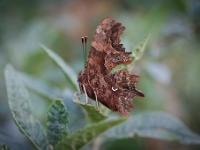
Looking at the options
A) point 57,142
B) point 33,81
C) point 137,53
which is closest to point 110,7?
point 33,81

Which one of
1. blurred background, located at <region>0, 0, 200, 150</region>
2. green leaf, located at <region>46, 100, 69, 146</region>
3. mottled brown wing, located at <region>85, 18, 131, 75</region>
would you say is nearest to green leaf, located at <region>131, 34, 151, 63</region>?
mottled brown wing, located at <region>85, 18, 131, 75</region>

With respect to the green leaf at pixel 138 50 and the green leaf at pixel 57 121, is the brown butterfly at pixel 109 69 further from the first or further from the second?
the green leaf at pixel 57 121

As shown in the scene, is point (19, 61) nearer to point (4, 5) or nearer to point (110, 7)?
point (4, 5)

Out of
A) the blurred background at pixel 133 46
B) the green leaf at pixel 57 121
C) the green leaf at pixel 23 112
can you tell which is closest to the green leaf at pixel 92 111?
the green leaf at pixel 57 121

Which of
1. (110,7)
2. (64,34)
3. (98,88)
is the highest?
(110,7)

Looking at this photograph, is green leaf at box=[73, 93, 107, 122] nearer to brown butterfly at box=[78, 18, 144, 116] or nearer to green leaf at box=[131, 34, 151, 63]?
brown butterfly at box=[78, 18, 144, 116]

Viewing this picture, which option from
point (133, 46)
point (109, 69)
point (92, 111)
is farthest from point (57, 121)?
point (133, 46)
